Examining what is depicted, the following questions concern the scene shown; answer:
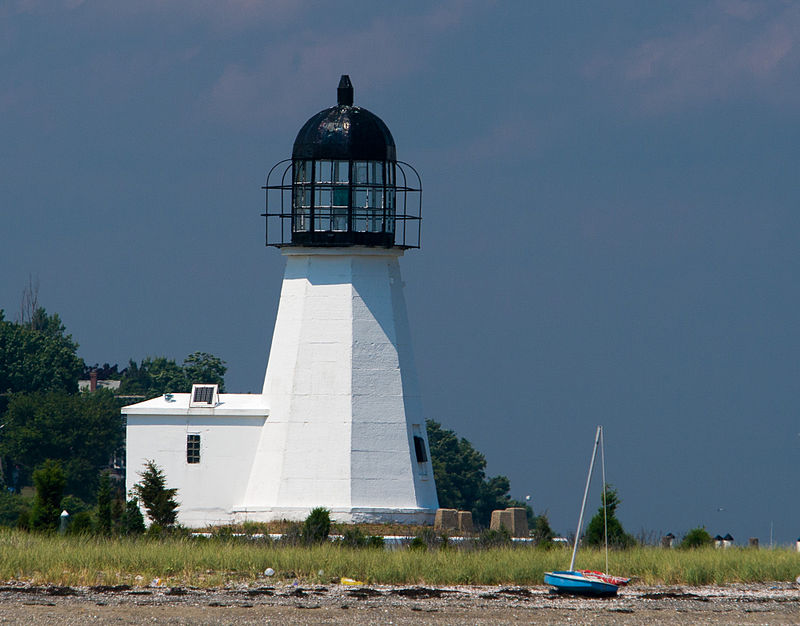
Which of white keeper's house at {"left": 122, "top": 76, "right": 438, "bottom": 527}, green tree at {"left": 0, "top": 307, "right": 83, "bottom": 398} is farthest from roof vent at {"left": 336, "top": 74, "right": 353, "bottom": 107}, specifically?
green tree at {"left": 0, "top": 307, "right": 83, "bottom": 398}

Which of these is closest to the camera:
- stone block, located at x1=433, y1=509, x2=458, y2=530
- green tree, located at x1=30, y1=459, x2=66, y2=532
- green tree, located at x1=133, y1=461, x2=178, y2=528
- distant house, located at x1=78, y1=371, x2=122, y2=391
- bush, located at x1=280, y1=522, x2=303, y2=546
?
bush, located at x1=280, y1=522, x2=303, y2=546

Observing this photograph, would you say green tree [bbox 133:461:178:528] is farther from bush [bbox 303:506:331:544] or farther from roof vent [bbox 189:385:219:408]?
bush [bbox 303:506:331:544]

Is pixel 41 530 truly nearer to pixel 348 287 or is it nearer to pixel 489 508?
pixel 348 287

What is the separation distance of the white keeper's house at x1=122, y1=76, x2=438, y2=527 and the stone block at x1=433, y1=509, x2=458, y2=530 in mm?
569

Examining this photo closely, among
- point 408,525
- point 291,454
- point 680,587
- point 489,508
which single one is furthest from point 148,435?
point 489,508

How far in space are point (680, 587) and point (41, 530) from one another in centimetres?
1514

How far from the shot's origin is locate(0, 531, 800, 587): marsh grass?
35062 millimetres

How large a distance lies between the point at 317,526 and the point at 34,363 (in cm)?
4013

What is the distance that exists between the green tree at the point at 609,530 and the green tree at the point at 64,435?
31.6 meters

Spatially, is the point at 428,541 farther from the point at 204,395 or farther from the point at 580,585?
the point at 204,395

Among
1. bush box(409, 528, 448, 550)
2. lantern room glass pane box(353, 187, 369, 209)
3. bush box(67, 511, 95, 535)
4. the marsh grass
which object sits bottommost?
the marsh grass

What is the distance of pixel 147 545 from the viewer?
37.4 meters

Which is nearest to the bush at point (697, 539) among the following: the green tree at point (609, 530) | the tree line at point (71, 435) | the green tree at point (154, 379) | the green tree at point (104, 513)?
the green tree at point (609, 530)

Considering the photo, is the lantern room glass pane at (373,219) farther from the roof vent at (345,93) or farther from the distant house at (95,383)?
the distant house at (95,383)
